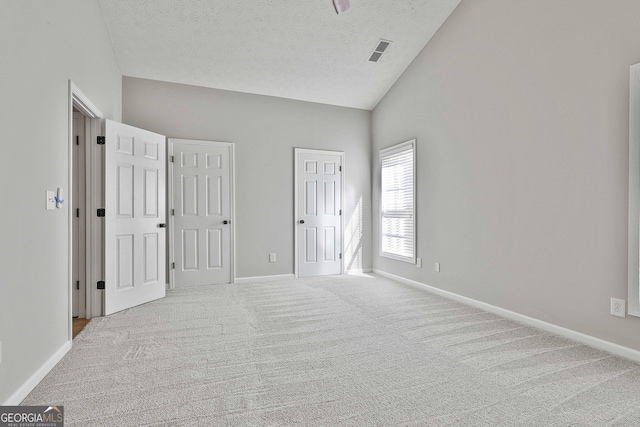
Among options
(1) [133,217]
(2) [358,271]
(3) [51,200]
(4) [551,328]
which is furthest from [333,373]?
(2) [358,271]

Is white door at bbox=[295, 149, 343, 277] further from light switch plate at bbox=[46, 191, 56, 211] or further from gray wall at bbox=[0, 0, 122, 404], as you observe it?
light switch plate at bbox=[46, 191, 56, 211]

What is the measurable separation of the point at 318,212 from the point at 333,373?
3479 millimetres

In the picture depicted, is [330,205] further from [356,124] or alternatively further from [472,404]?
[472,404]

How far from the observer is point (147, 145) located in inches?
161

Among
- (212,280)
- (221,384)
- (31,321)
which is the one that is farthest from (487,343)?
(212,280)

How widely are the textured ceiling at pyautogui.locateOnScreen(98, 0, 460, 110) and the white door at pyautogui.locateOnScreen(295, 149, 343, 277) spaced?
3.75 ft

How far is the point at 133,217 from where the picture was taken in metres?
3.89

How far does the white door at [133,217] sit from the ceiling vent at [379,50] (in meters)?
2.99

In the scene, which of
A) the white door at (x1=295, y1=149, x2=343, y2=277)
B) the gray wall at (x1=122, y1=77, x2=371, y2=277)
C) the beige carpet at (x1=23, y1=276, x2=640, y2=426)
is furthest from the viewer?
the white door at (x1=295, y1=149, x2=343, y2=277)

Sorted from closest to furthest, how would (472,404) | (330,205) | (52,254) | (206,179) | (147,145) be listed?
(472,404), (52,254), (147,145), (206,179), (330,205)

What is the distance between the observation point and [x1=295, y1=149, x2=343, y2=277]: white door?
5.43 m

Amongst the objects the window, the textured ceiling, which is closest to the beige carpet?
the window

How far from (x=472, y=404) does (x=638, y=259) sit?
1707 mm

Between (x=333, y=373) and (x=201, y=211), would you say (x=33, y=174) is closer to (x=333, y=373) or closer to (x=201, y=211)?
(x=333, y=373)
